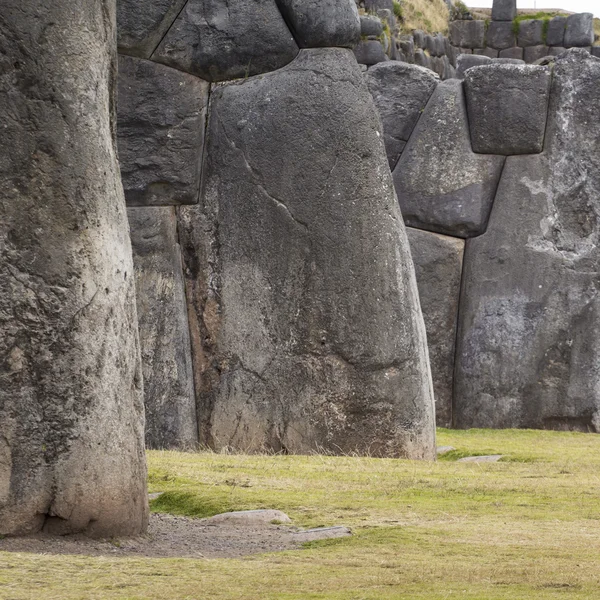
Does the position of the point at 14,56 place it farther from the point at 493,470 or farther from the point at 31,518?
the point at 493,470

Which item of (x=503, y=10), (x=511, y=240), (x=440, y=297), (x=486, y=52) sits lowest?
(x=440, y=297)

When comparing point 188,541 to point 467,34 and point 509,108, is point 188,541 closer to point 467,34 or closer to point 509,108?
point 509,108

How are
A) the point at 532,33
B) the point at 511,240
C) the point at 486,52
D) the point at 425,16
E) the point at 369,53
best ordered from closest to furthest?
the point at 511,240
the point at 369,53
the point at 425,16
the point at 532,33
the point at 486,52

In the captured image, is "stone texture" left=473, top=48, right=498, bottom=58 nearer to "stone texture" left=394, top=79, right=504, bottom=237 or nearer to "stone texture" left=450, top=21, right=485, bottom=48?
"stone texture" left=450, top=21, right=485, bottom=48

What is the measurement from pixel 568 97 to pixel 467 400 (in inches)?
132

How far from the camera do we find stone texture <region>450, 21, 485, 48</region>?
2742 cm

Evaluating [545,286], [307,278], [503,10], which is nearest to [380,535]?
[307,278]

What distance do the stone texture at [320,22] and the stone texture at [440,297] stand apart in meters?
4.02

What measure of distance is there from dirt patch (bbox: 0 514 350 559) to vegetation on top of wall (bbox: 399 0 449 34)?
18786mm

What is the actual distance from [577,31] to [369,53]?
7.50 metres

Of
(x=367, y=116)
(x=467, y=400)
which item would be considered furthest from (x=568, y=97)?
(x=367, y=116)

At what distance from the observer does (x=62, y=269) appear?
604 centimetres

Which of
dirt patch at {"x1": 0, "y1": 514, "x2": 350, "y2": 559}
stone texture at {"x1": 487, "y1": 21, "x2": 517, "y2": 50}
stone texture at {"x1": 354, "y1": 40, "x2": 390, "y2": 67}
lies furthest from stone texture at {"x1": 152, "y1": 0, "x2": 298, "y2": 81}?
stone texture at {"x1": 487, "y1": 21, "x2": 517, "y2": 50}

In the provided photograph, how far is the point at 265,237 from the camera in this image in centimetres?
1077
